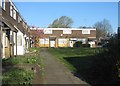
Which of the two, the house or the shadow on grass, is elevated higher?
the house

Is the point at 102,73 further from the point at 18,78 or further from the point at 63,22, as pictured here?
the point at 63,22

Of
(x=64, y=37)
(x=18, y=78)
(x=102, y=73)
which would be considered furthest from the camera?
(x=64, y=37)

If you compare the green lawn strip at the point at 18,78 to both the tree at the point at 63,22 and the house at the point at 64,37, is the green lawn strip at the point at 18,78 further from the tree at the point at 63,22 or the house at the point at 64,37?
the tree at the point at 63,22

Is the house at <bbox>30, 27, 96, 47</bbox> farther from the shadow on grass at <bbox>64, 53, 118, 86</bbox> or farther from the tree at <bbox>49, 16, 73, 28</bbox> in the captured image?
the shadow on grass at <bbox>64, 53, 118, 86</bbox>

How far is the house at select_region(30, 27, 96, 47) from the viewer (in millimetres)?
102562

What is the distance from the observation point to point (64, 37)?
341 ft

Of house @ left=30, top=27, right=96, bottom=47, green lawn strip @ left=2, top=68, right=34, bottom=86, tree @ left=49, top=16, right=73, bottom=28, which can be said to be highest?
tree @ left=49, top=16, right=73, bottom=28

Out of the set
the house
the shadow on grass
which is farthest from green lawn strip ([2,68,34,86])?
the house

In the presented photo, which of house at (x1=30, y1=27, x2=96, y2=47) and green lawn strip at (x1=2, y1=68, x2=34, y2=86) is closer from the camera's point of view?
green lawn strip at (x1=2, y1=68, x2=34, y2=86)

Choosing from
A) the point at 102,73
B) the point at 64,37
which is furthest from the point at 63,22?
the point at 102,73

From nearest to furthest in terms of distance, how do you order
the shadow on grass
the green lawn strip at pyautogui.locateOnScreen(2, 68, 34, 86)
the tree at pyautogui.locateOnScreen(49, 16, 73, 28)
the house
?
1. the green lawn strip at pyautogui.locateOnScreen(2, 68, 34, 86)
2. the shadow on grass
3. the house
4. the tree at pyautogui.locateOnScreen(49, 16, 73, 28)

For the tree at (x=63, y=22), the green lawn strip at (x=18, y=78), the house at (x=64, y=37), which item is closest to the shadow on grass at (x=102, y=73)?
the green lawn strip at (x=18, y=78)

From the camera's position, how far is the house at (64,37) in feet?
336

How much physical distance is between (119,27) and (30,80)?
4778 mm
